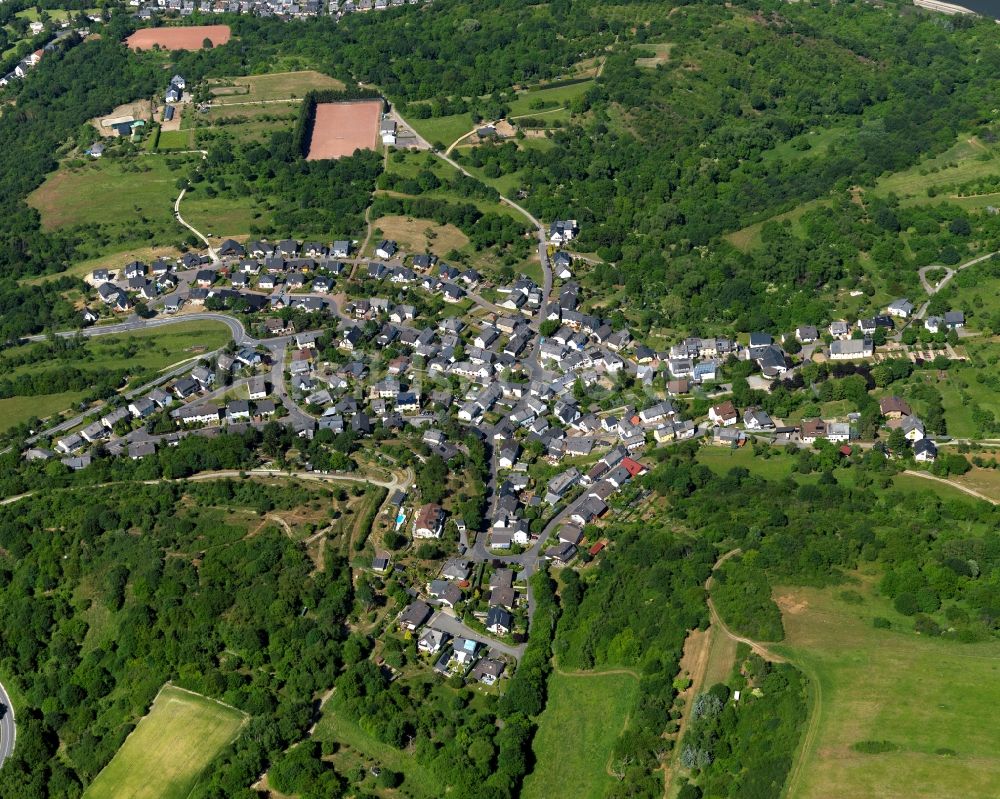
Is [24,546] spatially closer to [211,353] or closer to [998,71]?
[211,353]

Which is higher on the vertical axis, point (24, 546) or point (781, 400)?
point (781, 400)

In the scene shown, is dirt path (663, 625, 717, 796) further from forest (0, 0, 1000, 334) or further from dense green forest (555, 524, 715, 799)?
forest (0, 0, 1000, 334)

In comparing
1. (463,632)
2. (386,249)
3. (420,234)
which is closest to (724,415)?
(463,632)

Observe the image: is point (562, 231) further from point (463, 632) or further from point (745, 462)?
point (463, 632)

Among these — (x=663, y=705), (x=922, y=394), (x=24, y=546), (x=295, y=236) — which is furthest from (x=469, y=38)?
→ (x=663, y=705)

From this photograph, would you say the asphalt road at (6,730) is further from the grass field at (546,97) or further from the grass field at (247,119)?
the grass field at (546,97)

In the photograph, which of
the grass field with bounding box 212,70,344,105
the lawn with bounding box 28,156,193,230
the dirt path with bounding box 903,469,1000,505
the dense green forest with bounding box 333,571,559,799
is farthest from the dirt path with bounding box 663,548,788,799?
the grass field with bounding box 212,70,344,105

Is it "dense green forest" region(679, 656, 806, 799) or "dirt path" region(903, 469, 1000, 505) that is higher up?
"dirt path" region(903, 469, 1000, 505)
